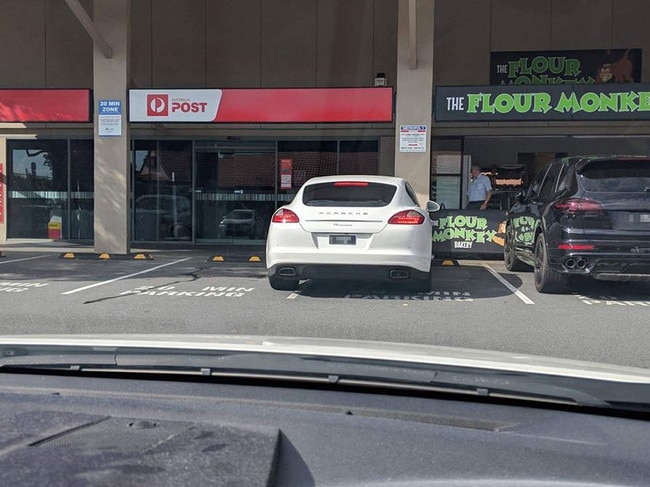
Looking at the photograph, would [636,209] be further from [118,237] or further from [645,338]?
[118,237]

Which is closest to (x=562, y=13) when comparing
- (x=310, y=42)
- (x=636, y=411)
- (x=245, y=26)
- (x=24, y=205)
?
(x=310, y=42)

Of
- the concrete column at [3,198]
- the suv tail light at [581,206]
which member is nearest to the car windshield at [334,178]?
the suv tail light at [581,206]

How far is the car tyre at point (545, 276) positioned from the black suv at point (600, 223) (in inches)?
0.5

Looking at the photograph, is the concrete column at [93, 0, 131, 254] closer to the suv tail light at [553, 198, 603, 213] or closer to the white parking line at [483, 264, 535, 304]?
the white parking line at [483, 264, 535, 304]

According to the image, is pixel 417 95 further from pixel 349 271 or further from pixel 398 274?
pixel 349 271

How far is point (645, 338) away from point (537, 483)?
5.37 m

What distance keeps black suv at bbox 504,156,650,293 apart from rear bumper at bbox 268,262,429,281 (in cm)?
186

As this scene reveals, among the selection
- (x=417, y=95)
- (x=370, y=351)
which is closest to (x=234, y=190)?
(x=417, y=95)

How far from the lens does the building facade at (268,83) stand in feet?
55.5

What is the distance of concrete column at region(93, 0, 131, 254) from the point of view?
14.8m

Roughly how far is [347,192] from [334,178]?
29 cm

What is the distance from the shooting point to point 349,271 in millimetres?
8438

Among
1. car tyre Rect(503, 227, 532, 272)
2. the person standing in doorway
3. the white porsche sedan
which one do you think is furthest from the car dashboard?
the person standing in doorway

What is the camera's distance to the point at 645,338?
6.54 metres
